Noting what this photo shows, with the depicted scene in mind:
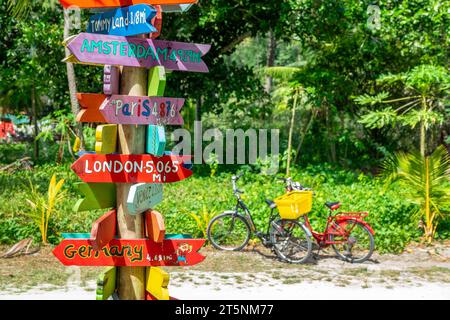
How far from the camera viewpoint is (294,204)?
8.27 m

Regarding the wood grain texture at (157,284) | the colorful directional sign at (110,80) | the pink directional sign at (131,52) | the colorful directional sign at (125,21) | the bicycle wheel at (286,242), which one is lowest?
the bicycle wheel at (286,242)

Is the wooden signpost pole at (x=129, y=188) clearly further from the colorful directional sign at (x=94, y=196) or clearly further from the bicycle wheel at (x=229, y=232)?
the bicycle wheel at (x=229, y=232)

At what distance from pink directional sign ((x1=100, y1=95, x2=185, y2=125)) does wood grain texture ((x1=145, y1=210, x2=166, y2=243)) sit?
0.66 metres

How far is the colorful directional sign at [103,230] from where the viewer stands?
13.6 feet

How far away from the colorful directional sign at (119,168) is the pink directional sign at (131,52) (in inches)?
25.5

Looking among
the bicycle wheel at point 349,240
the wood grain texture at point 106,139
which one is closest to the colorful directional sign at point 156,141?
the wood grain texture at point 106,139

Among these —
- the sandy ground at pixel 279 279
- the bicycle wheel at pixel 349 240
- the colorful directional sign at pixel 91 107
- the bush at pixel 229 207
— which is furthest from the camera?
the bush at pixel 229 207

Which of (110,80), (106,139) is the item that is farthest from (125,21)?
(106,139)

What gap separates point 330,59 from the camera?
14.3 metres

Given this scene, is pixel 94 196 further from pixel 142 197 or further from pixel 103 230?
pixel 142 197

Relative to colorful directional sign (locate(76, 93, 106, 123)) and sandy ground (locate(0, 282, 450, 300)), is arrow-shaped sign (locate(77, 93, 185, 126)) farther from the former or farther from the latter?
sandy ground (locate(0, 282, 450, 300))

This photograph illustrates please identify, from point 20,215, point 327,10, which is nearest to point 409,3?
point 327,10

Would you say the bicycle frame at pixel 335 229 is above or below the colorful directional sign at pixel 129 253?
below

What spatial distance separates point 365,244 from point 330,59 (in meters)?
6.52
